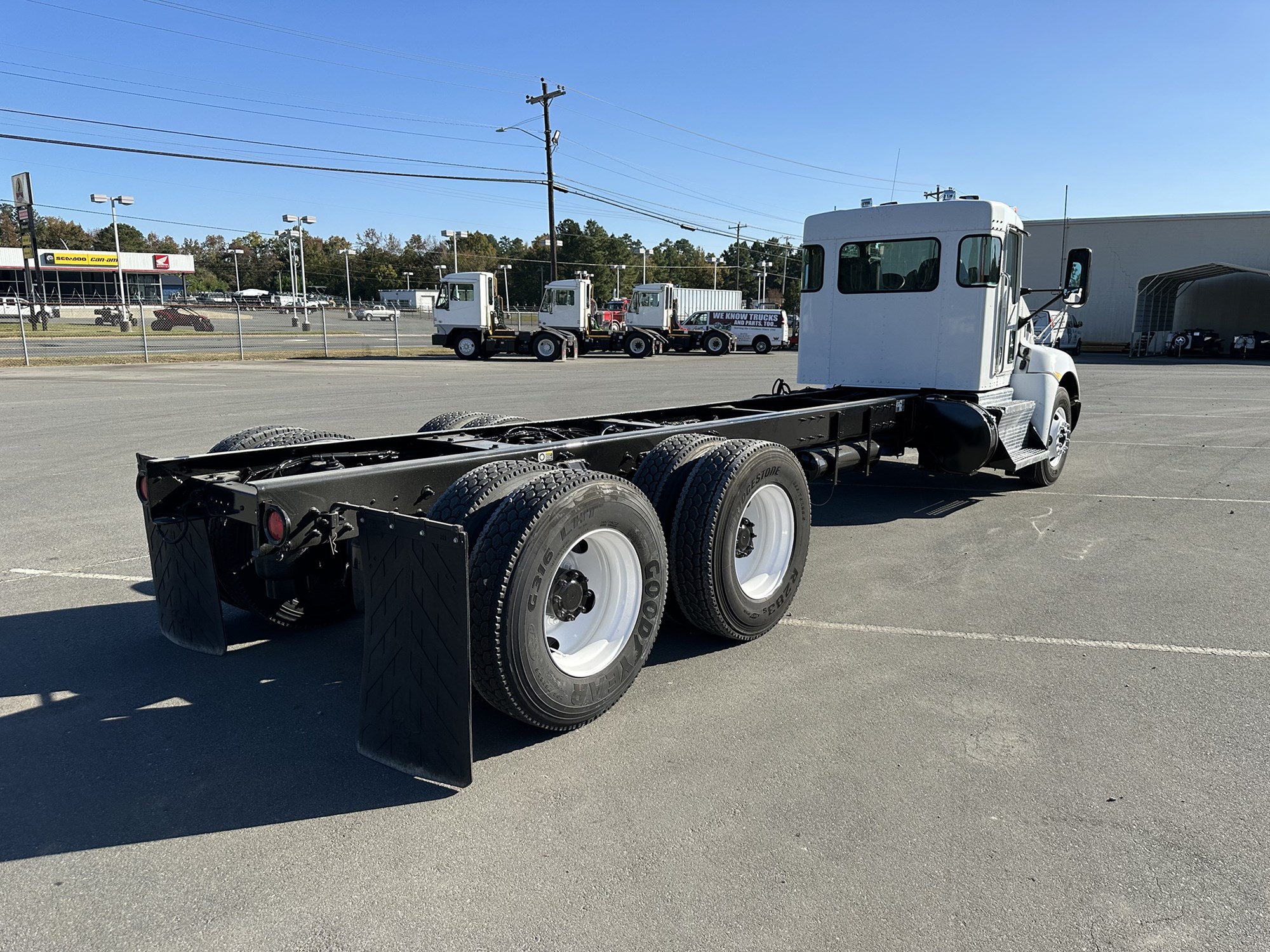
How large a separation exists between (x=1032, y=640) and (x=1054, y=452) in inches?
191

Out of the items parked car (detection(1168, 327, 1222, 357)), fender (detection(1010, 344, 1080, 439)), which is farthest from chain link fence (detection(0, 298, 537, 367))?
parked car (detection(1168, 327, 1222, 357))

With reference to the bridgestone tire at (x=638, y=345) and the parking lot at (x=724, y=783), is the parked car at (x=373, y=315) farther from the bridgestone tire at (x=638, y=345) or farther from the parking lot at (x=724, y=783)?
the parking lot at (x=724, y=783)

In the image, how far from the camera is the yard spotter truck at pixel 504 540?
3.23m

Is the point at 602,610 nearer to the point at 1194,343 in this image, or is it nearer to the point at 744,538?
the point at 744,538

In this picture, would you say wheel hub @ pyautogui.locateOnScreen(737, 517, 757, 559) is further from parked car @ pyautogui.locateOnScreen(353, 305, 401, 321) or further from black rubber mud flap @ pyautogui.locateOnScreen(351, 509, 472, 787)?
parked car @ pyautogui.locateOnScreen(353, 305, 401, 321)

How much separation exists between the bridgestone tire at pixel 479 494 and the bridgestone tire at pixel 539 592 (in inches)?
Result: 3.8

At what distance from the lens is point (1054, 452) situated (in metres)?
9.02

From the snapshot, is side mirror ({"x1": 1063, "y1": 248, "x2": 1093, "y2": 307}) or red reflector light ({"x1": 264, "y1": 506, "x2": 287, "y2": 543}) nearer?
red reflector light ({"x1": 264, "y1": 506, "x2": 287, "y2": 543})

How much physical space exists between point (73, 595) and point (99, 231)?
14472 cm

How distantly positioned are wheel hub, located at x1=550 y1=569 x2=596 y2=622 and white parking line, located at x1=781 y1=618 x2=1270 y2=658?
5.69ft

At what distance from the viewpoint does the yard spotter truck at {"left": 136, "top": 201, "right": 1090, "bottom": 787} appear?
3.23m

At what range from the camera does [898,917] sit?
8.45 feet

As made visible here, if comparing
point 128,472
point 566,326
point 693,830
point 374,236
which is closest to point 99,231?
point 374,236

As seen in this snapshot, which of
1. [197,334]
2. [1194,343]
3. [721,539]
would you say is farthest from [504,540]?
[197,334]
